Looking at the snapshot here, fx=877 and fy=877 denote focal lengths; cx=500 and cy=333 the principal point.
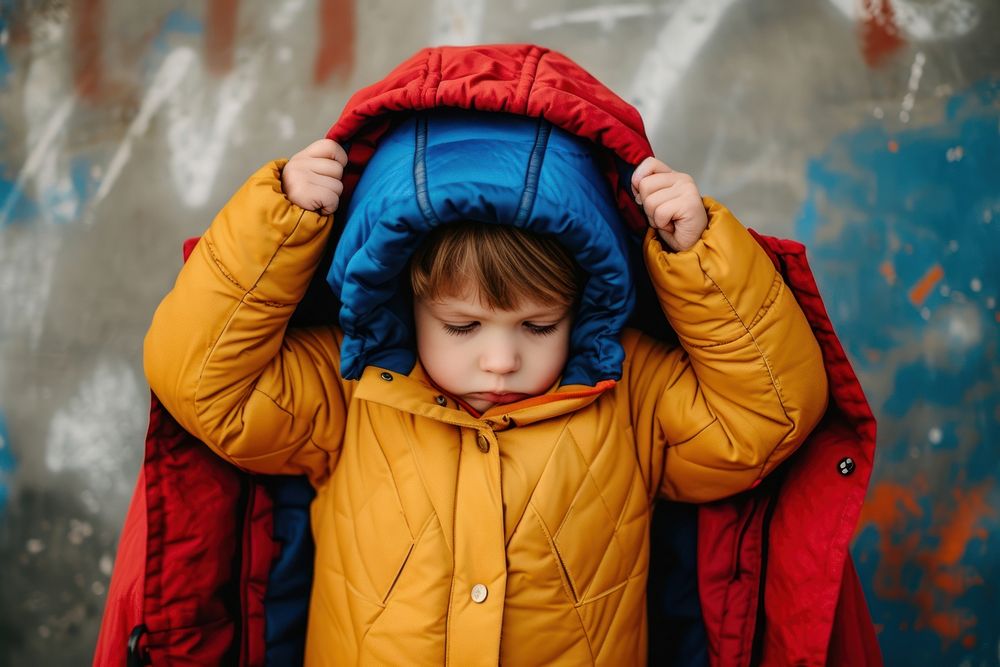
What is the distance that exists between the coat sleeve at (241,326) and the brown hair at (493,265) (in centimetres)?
19

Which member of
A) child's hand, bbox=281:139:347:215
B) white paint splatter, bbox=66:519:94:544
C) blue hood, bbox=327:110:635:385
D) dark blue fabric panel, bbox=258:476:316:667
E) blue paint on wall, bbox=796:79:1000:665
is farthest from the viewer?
white paint splatter, bbox=66:519:94:544

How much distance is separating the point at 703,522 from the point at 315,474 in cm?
70

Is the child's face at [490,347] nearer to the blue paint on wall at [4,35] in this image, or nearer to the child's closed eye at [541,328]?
the child's closed eye at [541,328]

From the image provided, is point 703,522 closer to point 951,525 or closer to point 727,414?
point 727,414

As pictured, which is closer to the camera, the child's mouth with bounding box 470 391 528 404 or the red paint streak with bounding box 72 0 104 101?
the child's mouth with bounding box 470 391 528 404

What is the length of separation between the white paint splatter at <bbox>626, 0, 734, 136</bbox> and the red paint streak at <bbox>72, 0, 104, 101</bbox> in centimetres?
124

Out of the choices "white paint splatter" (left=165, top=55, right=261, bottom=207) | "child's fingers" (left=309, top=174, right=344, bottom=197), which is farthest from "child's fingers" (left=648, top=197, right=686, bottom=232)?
"white paint splatter" (left=165, top=55, right=261, bottom=207)

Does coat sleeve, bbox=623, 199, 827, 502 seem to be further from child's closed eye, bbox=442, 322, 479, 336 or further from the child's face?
child's closed eye, bbox=442, 322, 479, 336

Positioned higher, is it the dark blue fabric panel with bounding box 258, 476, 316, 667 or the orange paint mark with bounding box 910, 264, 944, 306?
the orange paint mark with bounding box 910, 264, 944, 306

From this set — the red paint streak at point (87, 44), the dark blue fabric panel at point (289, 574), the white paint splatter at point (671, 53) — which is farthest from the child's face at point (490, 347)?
the red paint streak at point (87, 44)

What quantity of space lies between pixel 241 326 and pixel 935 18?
1.67m

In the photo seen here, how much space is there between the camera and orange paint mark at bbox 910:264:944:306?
198cm

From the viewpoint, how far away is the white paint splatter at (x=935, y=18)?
197 centimetres

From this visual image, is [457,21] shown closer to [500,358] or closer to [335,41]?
[335,41]
